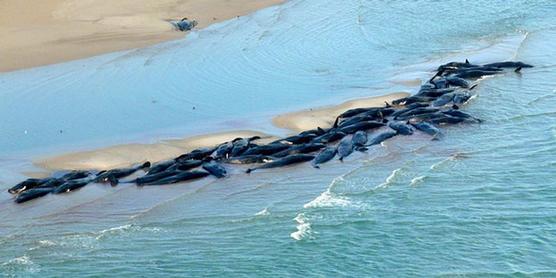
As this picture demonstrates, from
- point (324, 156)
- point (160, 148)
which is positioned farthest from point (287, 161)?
point (160, 148)

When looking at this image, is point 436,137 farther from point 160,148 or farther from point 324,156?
point 160,148

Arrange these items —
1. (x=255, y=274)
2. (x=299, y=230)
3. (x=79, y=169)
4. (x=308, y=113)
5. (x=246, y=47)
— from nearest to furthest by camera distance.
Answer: (x=255, y=274), (x=299, y=230), (x=79, y=169), (x=308, y=113), (x=246, y=47)

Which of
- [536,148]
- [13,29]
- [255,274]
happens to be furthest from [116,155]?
[13,29]

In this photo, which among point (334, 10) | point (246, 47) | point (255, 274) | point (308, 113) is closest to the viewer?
point (255, 274)

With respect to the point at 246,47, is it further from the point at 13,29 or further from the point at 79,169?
the point at 79,169

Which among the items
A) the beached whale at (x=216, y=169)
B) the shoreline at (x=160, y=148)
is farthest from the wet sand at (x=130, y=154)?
the beached whale at (x=216, y=169)
